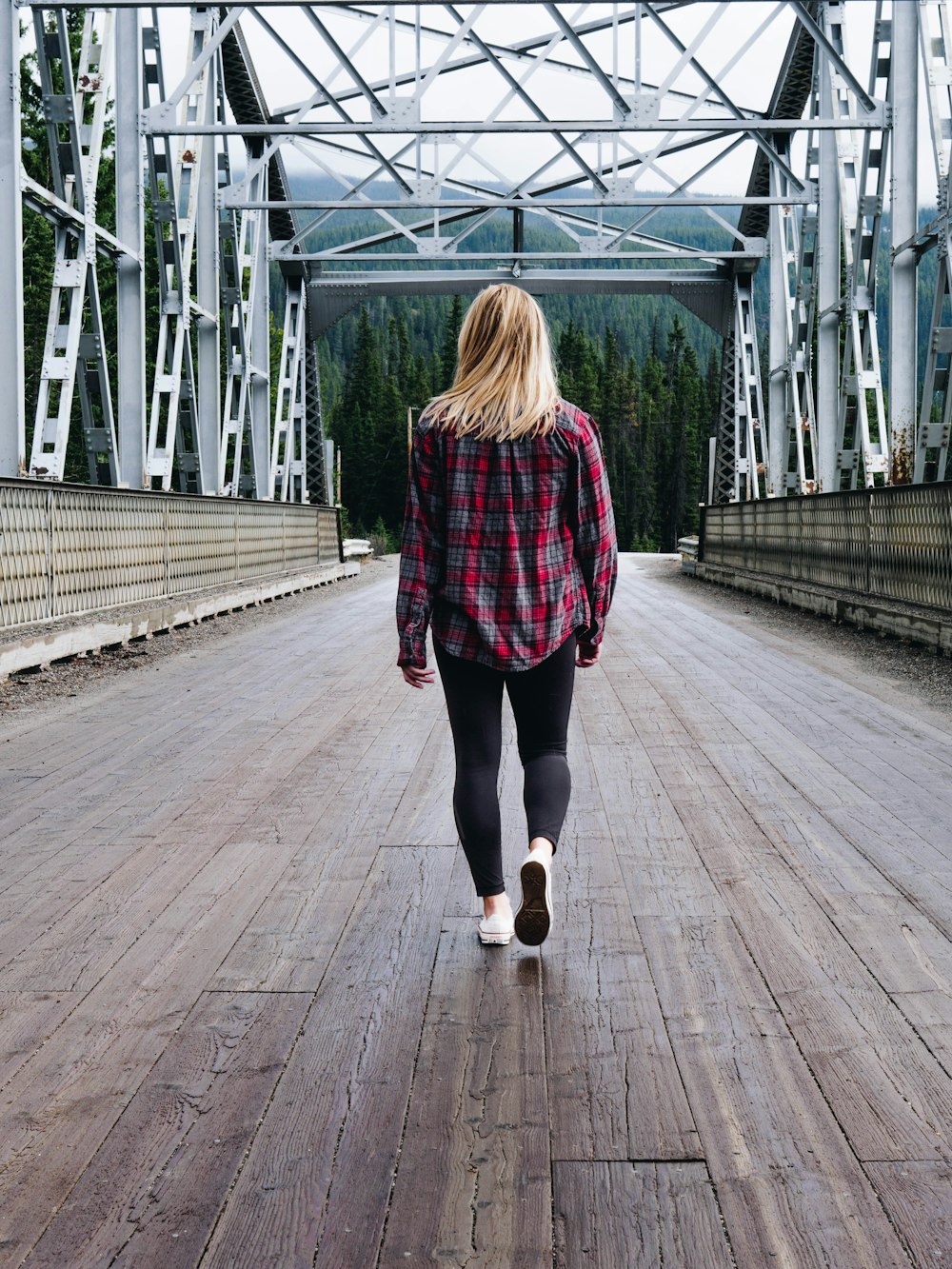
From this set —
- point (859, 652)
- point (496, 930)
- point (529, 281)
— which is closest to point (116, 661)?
point (859, 652)

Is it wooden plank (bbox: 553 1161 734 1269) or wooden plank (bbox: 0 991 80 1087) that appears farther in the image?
wooden plank (bbox: 0 991 80 1087)

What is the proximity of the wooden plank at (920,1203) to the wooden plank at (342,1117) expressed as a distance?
0.83 m

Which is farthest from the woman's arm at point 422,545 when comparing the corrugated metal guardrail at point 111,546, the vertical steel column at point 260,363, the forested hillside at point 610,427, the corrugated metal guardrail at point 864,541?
the forested hillside at point 610,427

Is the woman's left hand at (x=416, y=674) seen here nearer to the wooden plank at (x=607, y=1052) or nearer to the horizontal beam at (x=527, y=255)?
the wooden plank at (x=607, y=1052)

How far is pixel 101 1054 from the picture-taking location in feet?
10.1

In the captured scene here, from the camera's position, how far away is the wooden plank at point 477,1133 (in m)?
2.29

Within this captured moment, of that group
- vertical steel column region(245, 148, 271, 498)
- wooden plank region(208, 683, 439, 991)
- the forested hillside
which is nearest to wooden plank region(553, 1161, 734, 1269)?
wooden plank region(208, 683, 439, 991)

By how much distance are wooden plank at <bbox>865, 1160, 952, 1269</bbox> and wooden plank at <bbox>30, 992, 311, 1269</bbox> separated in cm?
110

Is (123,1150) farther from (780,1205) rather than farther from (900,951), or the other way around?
(900,951)

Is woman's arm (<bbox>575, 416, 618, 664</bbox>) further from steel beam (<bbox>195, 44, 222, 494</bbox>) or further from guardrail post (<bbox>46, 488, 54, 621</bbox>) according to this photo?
steel beam (<bbox>195, 44, 222, 494</bbox>)

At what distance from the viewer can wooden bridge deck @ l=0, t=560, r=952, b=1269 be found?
236cm

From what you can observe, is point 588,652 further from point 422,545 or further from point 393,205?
point 393,205

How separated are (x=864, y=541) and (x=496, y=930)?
1177cm

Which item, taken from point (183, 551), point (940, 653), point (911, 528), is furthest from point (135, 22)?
point (940, 653)
